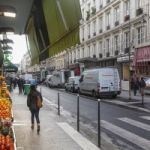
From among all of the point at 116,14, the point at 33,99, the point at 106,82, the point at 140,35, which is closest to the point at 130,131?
the point at 33,99

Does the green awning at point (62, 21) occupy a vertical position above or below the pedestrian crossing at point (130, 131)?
above

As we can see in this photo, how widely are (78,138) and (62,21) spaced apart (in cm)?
751

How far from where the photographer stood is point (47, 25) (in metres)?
5.17

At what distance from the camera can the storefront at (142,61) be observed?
38.1 m

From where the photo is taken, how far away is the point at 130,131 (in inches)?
554

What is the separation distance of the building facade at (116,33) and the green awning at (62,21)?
95.7 feet

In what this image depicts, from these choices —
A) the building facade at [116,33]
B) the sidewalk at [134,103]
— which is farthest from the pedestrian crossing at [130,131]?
the building facade at [116,33]

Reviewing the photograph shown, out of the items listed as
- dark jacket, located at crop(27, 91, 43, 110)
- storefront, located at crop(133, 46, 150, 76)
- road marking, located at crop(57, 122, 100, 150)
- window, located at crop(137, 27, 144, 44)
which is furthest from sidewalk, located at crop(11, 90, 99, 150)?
window, located at crop(137, 27, 144, 44)

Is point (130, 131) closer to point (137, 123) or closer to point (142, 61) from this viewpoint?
point (137, 123)

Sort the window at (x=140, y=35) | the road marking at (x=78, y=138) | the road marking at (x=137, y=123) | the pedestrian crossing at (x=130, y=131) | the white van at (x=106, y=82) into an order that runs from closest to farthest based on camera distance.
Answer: the road marking at (x=78, y=138)
the pedestrian crossing at (x=130, y=131)
the road marking at (x=137, y=123)
the white van at (x=106, y=82)
the window at (x=140, y=35)

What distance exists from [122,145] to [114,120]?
6.18 meters

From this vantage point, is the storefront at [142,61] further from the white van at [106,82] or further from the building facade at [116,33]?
the white van at [106,82]

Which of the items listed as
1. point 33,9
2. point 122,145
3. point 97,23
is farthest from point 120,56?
point 33,9

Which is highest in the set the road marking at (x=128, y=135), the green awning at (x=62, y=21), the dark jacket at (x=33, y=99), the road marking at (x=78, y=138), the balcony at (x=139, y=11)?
the balcony at (x=139, y=11)
